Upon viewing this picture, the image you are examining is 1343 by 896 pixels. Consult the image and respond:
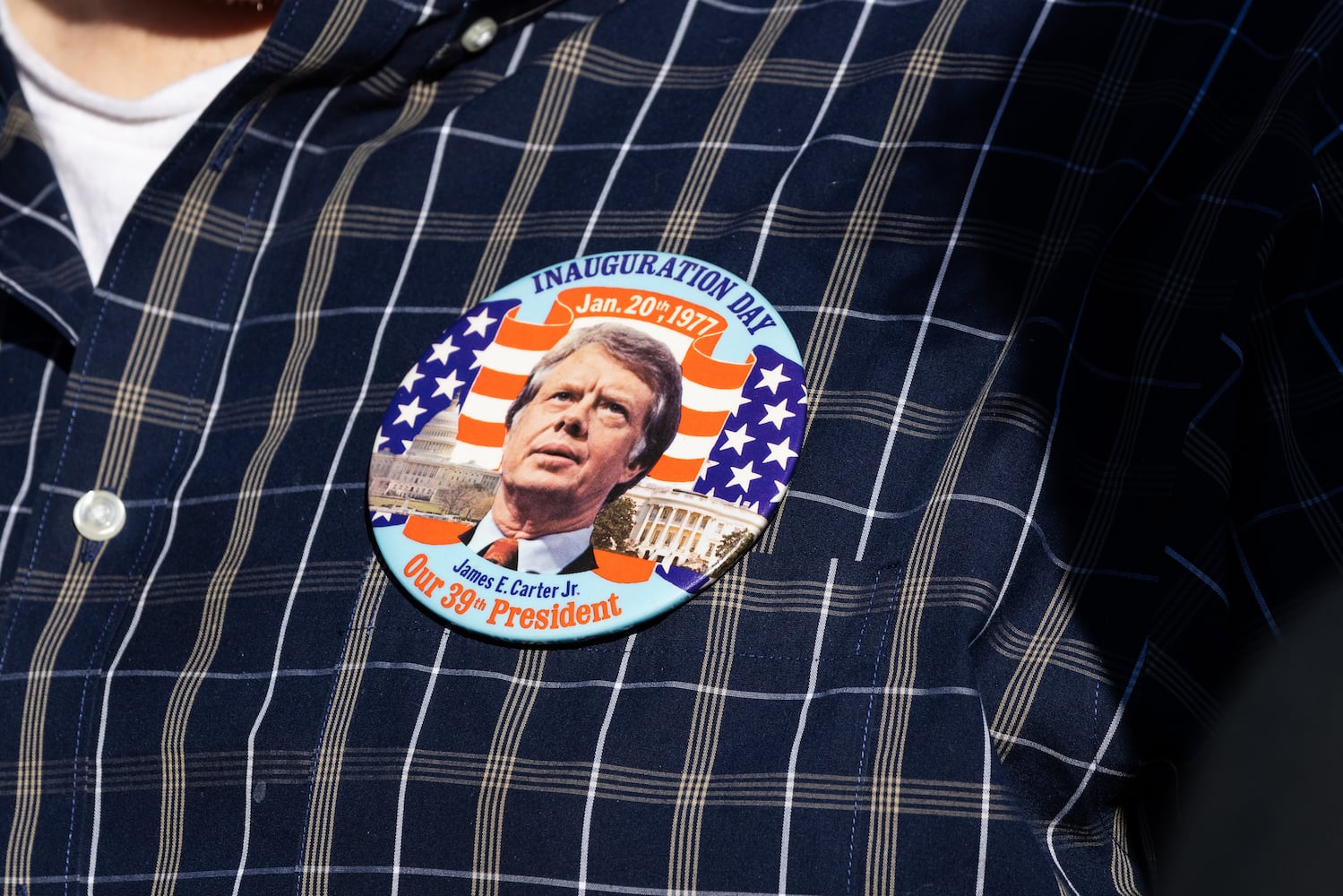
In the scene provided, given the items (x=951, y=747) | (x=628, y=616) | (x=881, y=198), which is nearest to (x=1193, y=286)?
(x=881, y=198)

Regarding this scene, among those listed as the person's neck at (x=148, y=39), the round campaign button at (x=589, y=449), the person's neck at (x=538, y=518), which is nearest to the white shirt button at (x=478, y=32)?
the person's neck at (x=148, y=39)

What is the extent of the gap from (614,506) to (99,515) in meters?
0.51

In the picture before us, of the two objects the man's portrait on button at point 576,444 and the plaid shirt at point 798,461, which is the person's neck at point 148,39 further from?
the man's portrait on button at point 576,444

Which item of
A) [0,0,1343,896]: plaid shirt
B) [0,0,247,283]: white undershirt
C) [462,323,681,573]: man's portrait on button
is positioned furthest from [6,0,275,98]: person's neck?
[462,323,681,573]: man's portrait on button

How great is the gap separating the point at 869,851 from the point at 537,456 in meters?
0.43

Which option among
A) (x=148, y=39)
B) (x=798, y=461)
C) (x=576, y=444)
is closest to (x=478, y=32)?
(x=148, y=39)

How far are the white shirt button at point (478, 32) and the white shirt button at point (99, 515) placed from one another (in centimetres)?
62

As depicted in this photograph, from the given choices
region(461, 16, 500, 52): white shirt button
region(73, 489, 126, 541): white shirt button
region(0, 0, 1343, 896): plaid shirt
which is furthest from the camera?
region(461, 16, 500, 52): white shirt button

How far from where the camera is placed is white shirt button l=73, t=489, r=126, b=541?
3.74 feet

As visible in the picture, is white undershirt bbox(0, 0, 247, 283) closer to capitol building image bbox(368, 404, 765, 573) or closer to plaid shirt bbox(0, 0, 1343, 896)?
plaid shirt bbox(0, 0, 1343, 896)

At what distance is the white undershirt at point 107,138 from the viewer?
139cm

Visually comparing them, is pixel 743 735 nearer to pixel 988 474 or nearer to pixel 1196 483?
pixel 988 474

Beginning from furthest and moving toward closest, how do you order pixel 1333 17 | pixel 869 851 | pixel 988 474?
pixel 1333 17 < pixel 988 474 < pixel 869 851

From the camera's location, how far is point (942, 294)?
108cm
